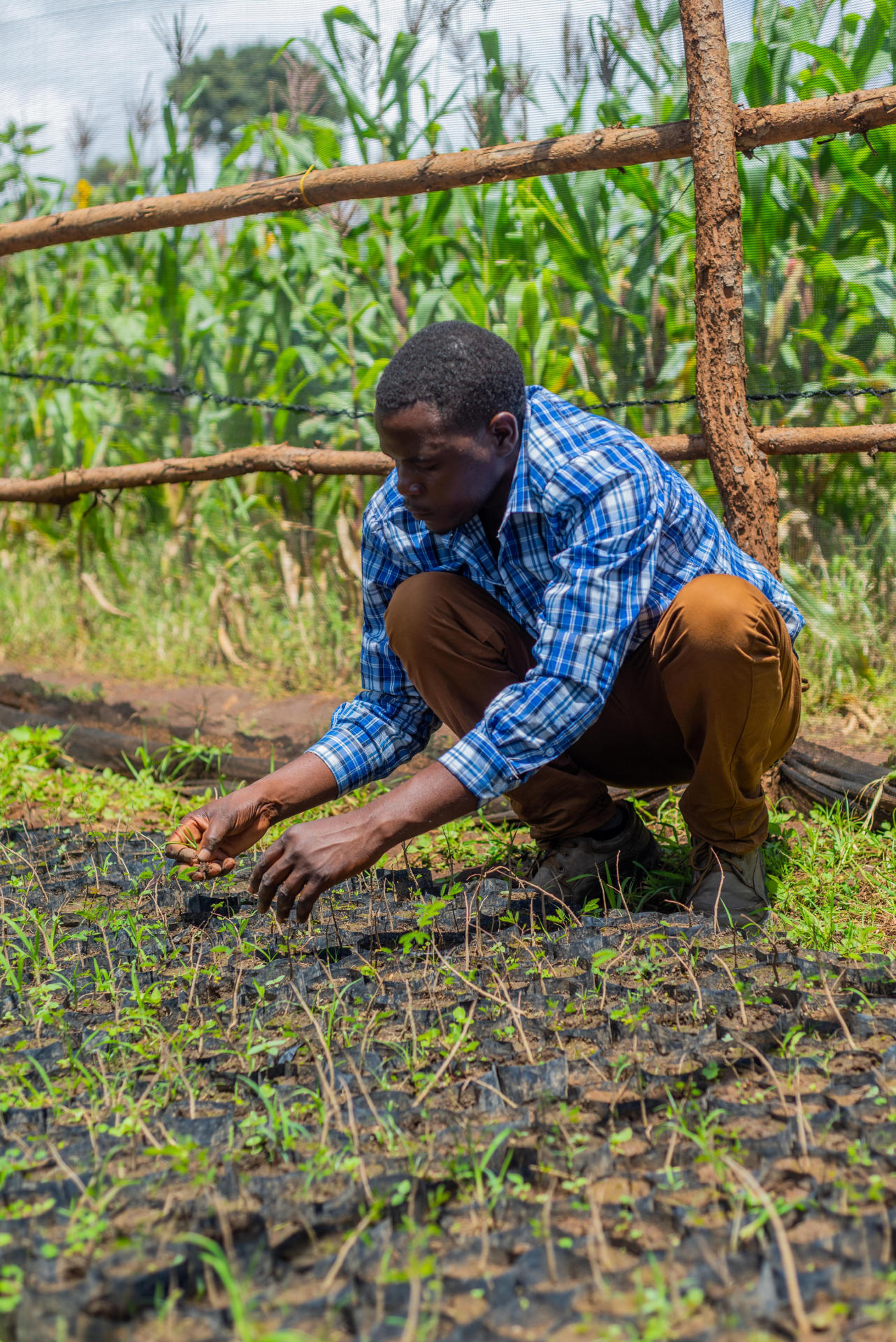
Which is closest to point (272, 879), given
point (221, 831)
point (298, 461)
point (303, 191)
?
point (221, 831)

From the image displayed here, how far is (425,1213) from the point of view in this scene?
122 cm

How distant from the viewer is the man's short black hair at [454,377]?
1.80 meters

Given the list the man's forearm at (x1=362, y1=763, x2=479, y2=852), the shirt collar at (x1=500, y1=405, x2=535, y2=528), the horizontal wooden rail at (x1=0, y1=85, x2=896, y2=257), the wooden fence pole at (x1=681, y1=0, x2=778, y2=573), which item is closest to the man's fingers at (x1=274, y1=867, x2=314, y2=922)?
the man's forearm at (x1=362, y1=763, x2=479, y2=852)

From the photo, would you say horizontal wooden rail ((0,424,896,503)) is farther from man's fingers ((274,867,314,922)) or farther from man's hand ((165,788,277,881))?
man's fingers ((274,867,314,922))

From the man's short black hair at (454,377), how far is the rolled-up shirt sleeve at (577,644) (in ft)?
0.71

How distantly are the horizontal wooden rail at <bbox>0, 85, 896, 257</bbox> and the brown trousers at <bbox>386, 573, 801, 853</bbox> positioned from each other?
1.29 m

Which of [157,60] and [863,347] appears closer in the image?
[863,347]

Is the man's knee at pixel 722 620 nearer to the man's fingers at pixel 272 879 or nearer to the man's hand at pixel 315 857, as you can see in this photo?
the man's hand at pixel 315 857

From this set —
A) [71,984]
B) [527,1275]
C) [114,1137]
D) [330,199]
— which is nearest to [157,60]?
[330,199]

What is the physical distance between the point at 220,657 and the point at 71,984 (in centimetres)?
279

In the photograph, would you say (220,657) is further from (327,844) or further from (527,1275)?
(527,1275)

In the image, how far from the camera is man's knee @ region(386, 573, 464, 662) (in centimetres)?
215

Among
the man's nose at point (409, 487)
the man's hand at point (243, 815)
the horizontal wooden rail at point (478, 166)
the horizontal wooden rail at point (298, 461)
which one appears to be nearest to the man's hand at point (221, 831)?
the man's hand at point (243, 815)

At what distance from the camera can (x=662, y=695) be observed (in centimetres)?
216
